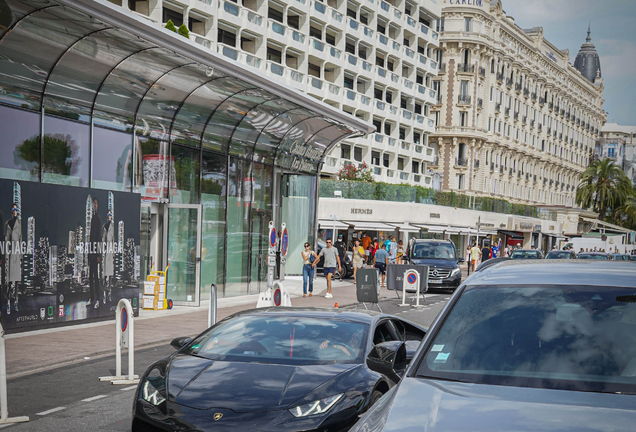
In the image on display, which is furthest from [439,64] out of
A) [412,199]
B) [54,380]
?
[54,380]

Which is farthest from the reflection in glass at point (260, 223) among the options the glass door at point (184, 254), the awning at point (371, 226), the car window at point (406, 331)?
the car window at point (406, 331)

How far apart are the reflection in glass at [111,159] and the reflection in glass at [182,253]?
2136 millimetres

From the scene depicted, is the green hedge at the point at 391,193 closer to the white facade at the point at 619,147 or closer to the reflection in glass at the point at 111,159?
the reflection in glass at the point at 111,159

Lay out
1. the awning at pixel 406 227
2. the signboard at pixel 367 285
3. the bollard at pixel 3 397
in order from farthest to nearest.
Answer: the awning at pixel 406 227 → the signboard at pixel 367 285 → the bollard at pixel 3 397

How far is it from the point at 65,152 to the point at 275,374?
1127 cm

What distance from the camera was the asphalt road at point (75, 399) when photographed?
277 inches

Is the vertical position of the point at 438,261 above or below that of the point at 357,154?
below

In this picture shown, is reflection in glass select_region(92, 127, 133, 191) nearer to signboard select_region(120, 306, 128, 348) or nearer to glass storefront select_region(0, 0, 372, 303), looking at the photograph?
glass storefront select_region(0, 0, 372, 303)

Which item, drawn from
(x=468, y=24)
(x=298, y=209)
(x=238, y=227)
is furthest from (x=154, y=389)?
(x=468, y=24)

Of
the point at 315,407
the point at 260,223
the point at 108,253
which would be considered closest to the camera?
the point at 315,407

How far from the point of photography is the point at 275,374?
17.8 ft

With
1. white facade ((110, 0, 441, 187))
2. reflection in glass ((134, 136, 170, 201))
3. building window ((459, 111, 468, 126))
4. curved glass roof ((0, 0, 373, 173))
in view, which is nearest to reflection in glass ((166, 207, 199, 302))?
reflection in glass ((134, 136, 170, 201))

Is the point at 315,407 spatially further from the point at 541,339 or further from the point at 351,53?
the point at 351,53

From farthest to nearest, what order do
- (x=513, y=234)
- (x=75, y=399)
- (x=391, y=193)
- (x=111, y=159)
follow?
(x=513, y=234), (x=391, y=193), (x=111, y=159), (x=75, y=399)
